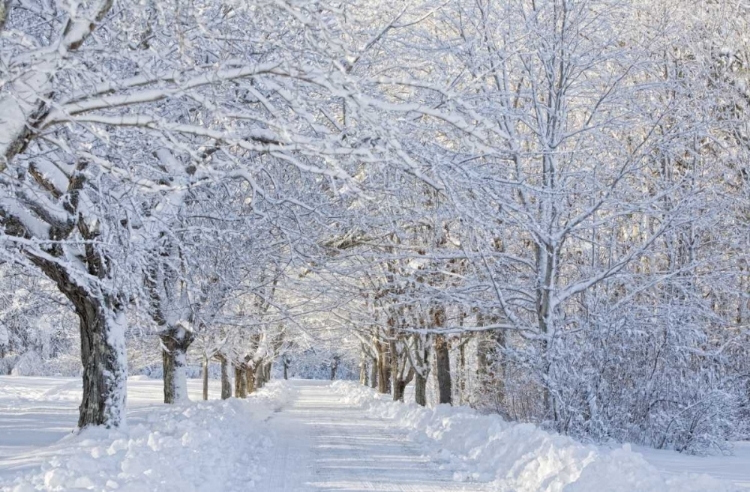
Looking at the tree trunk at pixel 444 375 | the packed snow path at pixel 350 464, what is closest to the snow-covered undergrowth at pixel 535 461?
the packed snow path at pixel 350 464

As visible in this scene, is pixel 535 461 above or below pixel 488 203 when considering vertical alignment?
below

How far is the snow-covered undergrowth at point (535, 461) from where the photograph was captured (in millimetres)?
7242

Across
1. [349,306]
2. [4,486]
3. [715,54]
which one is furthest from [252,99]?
[349,306]

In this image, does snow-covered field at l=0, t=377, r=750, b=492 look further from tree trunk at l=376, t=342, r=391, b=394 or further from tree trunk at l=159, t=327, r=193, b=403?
tree trunk at l=376, t=342, r=391, b=394

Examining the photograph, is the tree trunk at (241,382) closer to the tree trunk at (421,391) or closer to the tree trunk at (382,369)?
the tree trunk at (382,369)

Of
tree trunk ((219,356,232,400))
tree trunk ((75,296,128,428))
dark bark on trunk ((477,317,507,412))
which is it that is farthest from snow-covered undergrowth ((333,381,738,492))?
tree trunk ((219,356,232,400))

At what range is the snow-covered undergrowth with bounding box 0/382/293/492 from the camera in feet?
23.4

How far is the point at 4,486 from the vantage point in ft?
23.1

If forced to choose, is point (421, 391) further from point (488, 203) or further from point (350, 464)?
point (488, 203)

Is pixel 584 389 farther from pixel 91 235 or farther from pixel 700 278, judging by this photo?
pixel 91 235

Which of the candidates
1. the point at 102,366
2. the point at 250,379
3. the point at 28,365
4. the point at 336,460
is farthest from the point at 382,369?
the point at 28,365

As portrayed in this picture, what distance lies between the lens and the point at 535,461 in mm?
9109

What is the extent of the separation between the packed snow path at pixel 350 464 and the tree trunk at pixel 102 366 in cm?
245

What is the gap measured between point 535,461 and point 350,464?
3.12 metres
